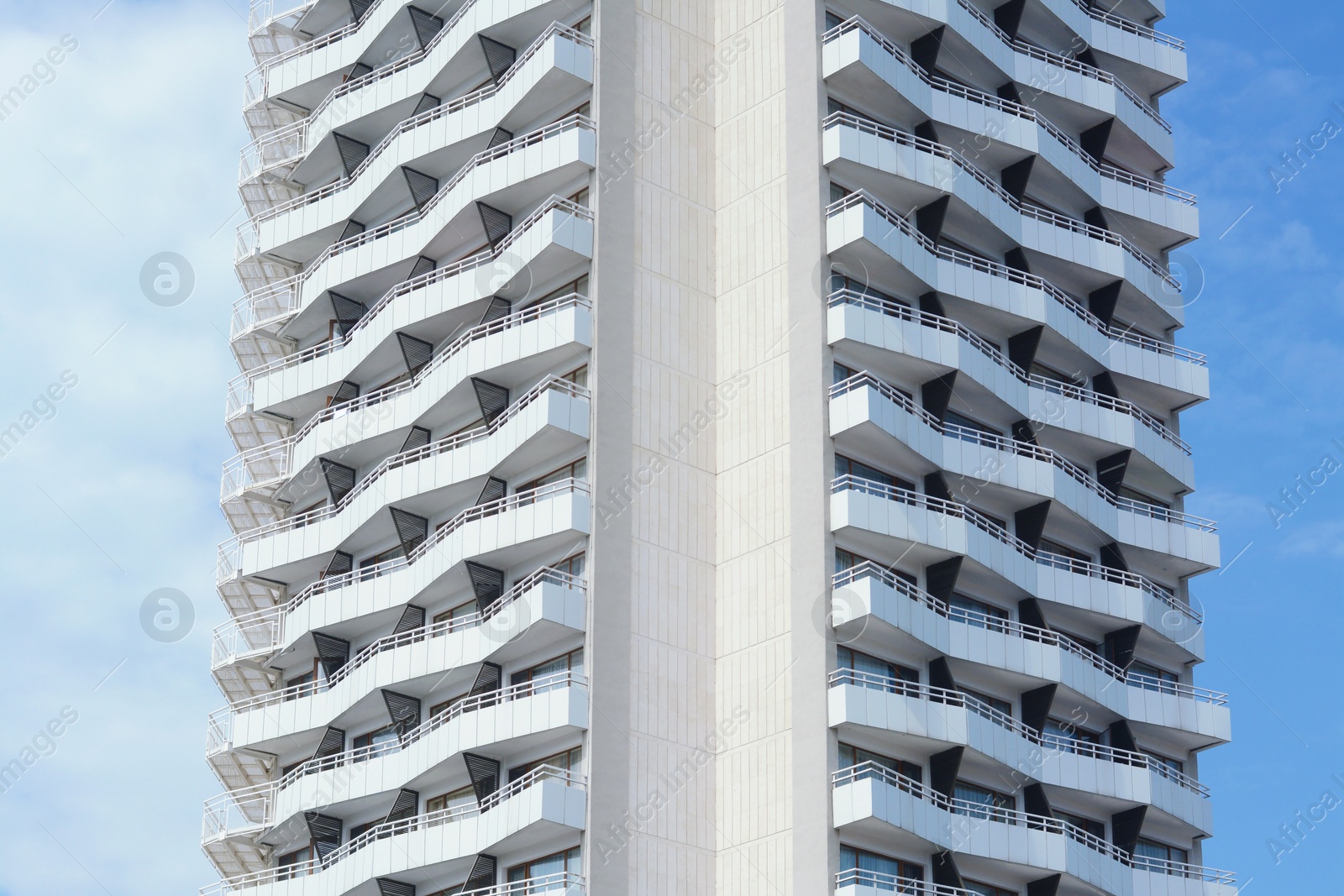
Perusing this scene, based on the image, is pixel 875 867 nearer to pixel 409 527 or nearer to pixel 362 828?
pixel 362 828

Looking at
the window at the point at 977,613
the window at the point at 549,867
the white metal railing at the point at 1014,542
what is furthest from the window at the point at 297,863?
the window at the point at 977,613

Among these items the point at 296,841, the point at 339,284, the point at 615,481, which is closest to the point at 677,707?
the point at 615,481

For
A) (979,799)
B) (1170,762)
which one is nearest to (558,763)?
(979,799)

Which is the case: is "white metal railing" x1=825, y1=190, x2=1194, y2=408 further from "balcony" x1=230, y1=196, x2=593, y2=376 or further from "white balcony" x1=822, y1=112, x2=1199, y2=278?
"balcony" x1=230, y1=196, x2=593, y2=376

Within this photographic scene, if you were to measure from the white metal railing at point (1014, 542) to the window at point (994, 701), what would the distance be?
16.8 ft

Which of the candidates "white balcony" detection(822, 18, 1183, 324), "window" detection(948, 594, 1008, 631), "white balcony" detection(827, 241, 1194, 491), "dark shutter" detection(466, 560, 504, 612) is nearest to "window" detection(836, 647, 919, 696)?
"window" detection(948, 594, 1008, 631)

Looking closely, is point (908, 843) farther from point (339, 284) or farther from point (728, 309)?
point (339, 284)

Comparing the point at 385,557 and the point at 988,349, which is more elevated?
the point at 988,349

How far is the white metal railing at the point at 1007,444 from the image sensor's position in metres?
67.6

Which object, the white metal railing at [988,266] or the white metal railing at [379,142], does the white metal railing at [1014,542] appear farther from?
the white metal railing at [379,142]

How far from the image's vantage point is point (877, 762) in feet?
211

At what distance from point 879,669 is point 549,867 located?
11.8 metres

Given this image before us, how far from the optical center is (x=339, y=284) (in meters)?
79.8

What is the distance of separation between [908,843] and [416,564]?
748 inches
